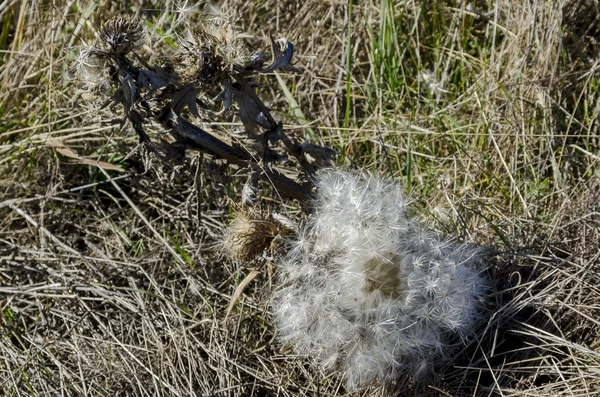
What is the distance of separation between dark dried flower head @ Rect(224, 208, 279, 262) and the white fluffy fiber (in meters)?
0.10

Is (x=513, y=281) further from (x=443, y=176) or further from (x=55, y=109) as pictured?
(x=55, y=109)

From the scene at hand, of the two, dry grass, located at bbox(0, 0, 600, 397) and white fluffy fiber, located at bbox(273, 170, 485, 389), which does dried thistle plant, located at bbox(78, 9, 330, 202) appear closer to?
dry grass, located at bbox(0, 0, 600, 397)

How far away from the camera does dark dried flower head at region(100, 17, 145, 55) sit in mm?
2012

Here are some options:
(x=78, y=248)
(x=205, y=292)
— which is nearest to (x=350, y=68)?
(x=205, y=292)

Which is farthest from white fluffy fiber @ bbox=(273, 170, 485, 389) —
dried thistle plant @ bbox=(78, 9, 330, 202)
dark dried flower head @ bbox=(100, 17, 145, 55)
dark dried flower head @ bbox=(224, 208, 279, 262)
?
dark dried flower head @ bbox=(100, 17, 145, 55)

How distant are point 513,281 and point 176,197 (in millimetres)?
1554

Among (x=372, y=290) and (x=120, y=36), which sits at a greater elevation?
(x=120, y=36)

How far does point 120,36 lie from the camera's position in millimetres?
2012

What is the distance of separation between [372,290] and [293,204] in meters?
0.83

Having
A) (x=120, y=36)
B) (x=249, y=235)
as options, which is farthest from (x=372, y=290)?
(x=120, y=36)

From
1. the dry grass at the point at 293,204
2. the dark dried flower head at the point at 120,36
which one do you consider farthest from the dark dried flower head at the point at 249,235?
Answer: the dark dried flower head at the point at 120,36

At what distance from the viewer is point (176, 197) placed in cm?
331

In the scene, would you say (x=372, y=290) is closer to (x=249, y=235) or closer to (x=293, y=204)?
(x=249, y=235)

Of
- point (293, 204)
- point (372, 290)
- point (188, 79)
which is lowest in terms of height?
point (293, 204)
